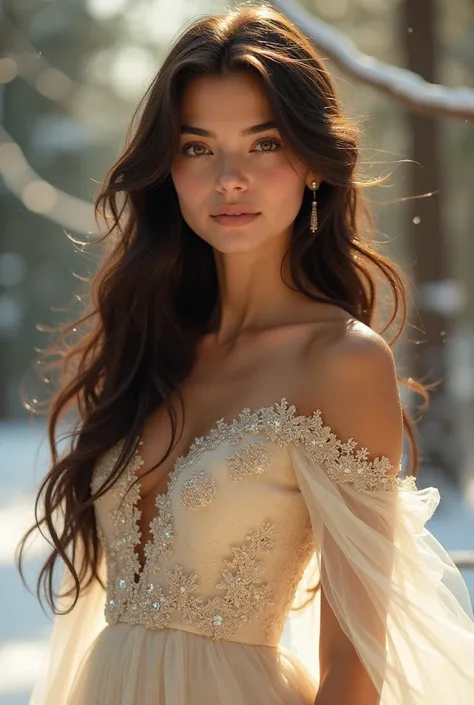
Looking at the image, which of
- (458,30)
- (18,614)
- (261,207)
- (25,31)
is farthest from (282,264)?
(25,31)

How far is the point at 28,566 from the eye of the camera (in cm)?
480

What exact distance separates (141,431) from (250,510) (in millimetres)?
331

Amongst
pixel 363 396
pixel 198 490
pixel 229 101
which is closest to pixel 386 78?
pixel 229 101

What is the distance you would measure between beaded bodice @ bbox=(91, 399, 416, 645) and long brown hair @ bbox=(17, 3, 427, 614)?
14cm

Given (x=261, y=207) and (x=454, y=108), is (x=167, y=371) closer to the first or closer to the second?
(x=261, y=207)

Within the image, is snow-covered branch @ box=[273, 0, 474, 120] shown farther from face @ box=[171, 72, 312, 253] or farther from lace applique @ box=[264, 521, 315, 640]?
lace applique @ box=[264, 521, 315, 640]

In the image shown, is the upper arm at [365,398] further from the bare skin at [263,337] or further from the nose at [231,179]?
the nose at [231,179]

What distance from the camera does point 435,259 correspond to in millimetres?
6039

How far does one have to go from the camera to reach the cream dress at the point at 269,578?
167cm

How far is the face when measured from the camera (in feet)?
6.11

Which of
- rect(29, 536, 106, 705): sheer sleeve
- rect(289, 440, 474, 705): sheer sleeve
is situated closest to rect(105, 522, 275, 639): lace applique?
rect(289, 440, 474, 705): sheer sleeve

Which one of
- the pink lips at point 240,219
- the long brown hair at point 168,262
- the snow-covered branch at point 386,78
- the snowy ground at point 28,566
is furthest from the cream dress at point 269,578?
the snow-covered branch at point 386,78

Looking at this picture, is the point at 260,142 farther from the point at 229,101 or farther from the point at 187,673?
the point at 187,673

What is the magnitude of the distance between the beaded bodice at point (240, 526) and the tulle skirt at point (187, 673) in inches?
1.0
